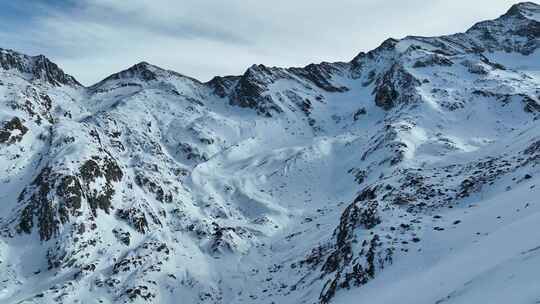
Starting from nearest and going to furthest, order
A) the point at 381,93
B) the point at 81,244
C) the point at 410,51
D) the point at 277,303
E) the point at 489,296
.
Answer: the point at 489,296
the point at 277,303
the point at 81,244
the point at 381,93
the point at 410,51

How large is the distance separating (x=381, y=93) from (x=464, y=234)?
337 feet

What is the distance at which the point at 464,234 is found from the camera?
31.7 meters

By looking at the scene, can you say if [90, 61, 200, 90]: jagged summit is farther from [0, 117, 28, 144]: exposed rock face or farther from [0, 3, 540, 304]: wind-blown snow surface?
[0, 117, 28, 144]: exposed rock face

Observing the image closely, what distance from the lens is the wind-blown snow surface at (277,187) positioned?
33.1m

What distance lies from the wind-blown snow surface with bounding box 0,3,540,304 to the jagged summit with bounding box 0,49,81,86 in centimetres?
76

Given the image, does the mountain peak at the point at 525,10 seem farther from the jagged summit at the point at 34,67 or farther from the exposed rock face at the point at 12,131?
the exposed rock face at the point at 12,131

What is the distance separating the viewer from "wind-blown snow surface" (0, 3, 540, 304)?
33.1m

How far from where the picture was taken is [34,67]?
142125 mm

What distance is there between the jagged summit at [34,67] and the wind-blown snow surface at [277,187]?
76 cm

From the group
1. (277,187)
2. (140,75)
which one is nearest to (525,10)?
(140,75)

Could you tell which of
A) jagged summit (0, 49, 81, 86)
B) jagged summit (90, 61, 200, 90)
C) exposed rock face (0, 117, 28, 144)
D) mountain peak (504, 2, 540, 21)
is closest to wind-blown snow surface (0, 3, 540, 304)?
exposed rock face (0, 117, 28, 144)

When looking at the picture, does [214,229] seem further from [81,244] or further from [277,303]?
[277,303]

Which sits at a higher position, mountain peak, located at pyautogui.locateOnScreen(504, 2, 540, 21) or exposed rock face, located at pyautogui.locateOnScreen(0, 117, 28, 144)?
mountain peak, located at pyautogui.locateOnScreen(504, 2, 540, 21)

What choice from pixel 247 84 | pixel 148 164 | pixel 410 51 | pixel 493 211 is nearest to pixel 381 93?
pixel 410 51
